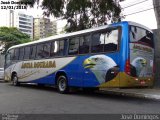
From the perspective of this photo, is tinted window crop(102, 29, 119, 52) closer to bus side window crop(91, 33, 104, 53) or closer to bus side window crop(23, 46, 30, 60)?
bus side window crop(91, 33, 104, 53)

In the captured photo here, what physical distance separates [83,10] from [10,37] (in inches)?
1247

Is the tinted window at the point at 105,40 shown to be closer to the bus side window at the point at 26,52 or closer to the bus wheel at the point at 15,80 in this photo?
the bus side window at the point at 26,52

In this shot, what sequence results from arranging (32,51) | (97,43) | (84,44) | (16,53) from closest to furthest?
(97,43), (84,44), (32,51), (16,53)

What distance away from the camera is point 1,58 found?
3891cm

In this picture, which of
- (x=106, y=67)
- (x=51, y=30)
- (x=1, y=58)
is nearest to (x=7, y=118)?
(x=106, y=67)

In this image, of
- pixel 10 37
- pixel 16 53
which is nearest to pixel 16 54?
pixel 16 53

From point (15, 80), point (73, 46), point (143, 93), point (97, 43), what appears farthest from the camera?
point (15, 80)

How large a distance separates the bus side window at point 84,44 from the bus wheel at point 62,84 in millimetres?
2090

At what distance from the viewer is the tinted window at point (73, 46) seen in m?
16.2

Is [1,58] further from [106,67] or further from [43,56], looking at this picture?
[106,67]

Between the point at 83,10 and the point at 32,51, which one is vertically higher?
the point at 83,10

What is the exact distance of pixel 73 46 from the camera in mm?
16438

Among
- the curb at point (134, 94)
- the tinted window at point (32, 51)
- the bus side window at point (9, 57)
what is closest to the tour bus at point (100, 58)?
the curb at point (134, 94)

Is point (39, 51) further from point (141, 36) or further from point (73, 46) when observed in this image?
point (141, 36)
